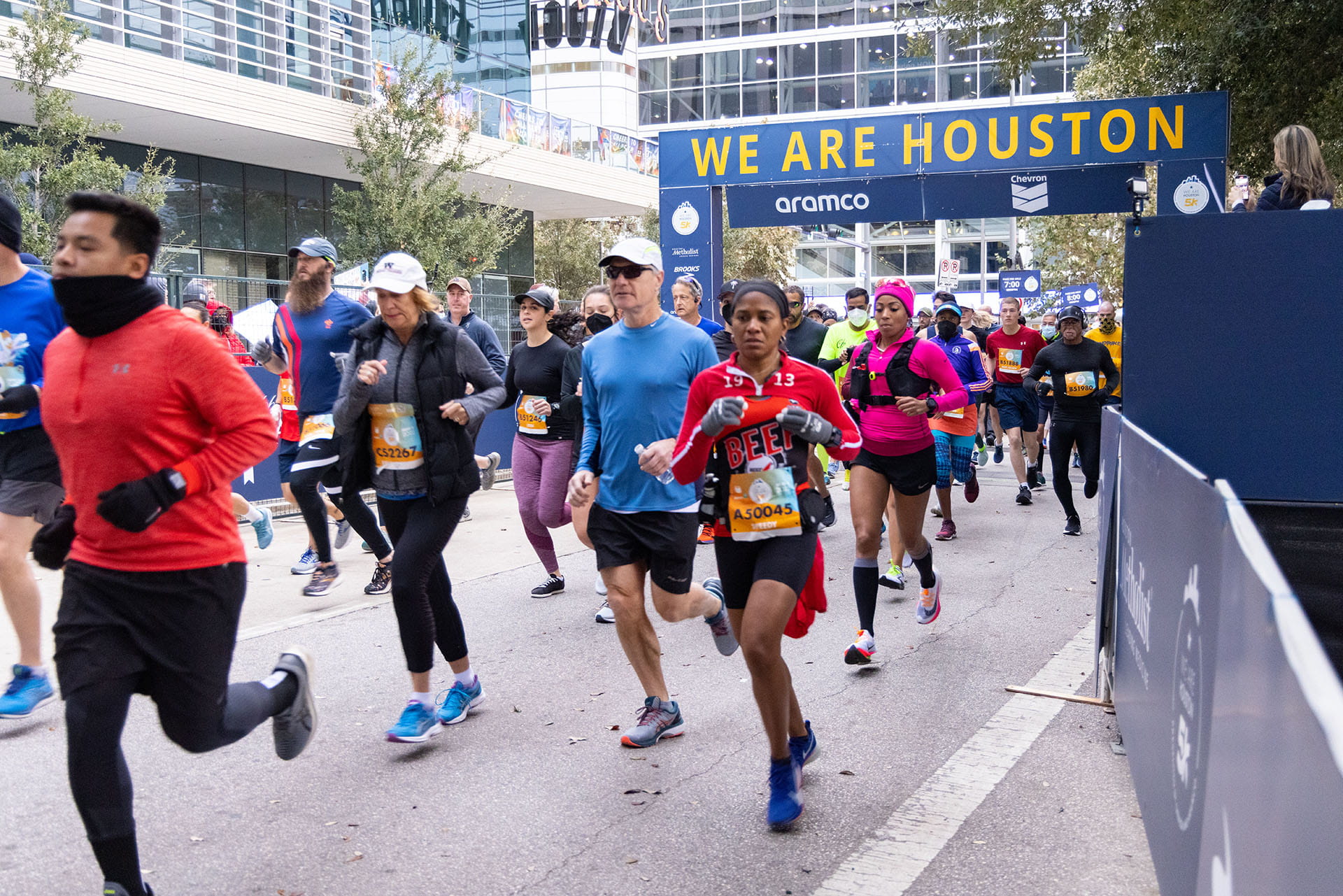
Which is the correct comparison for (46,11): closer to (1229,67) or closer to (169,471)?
(1229,67)

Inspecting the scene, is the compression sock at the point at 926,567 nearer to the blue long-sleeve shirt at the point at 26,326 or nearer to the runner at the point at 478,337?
the runner at the point at 478,337

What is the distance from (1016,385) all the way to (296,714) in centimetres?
1095

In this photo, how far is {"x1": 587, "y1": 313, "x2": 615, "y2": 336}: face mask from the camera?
8.20 m

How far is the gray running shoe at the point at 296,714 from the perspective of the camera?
4008mm

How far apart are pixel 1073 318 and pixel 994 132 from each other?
4.71 metres

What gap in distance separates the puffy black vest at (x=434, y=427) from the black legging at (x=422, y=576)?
102 mm

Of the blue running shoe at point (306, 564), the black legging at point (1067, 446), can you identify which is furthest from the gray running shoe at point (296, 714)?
the black legging at point (1067, 446)

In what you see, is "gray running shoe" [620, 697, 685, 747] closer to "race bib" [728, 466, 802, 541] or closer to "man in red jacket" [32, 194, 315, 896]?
"race bib" [728, 466, 802, 541]

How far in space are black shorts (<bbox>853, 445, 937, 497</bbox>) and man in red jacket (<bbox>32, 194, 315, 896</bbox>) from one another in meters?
3.98

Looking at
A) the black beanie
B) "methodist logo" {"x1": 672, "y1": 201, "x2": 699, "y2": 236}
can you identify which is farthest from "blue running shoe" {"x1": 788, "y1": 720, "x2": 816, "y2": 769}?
"methodist logo" {"x1": 672, "y1": 201, "x2": 699, "y2": 236}

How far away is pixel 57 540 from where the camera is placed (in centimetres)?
349

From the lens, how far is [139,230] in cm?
339

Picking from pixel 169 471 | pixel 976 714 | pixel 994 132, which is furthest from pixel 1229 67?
pixel 169 471

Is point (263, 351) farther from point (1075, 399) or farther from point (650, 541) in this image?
point (1075, 399)
